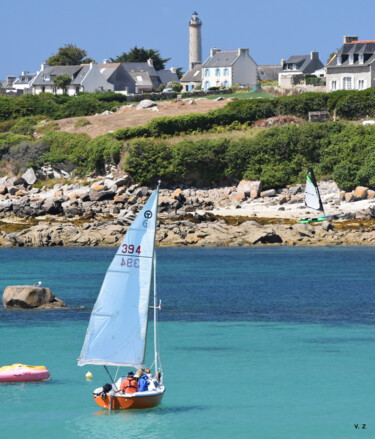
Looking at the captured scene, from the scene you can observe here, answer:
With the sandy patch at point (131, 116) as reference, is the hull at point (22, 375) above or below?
below

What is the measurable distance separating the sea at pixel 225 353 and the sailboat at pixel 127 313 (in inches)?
38.1

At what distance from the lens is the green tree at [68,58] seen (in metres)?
173

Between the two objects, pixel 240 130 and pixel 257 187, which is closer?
pixel 257 187

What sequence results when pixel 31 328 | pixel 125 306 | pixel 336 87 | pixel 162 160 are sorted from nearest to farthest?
pixel 125 306 < pixel 31 328 < pixel 162 160 < pixel 336 87

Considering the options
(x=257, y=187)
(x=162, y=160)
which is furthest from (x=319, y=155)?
(x=162, y=160)

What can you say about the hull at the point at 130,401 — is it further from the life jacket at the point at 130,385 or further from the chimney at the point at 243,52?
the chimney at the point at 243,52

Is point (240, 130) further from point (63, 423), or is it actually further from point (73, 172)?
point (63, 423)

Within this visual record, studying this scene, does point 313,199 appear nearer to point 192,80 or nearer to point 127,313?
point 127,313

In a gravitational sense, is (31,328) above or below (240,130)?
below

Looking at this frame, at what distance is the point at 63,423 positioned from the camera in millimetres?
26062

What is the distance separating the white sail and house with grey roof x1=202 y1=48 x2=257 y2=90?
12171 cm

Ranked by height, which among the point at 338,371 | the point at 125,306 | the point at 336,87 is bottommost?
the point at 338,371

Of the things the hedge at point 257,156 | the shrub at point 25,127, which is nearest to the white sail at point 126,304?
the hedge at point 257,156

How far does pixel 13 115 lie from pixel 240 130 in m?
36.0
